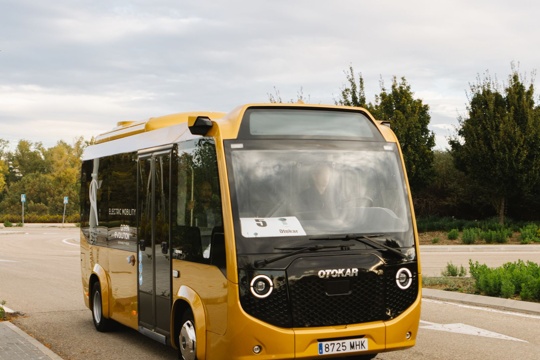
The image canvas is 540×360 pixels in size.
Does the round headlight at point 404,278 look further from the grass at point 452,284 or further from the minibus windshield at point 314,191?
the grass at point 452,284

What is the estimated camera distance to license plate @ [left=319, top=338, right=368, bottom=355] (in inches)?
283

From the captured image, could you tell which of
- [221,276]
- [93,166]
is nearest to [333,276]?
[221,276]

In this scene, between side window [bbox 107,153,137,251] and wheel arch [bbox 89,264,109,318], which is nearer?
side window [bbox 107,153,137,251]

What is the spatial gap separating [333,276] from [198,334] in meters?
1.40

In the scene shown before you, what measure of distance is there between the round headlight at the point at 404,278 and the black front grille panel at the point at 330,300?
34 millimetres

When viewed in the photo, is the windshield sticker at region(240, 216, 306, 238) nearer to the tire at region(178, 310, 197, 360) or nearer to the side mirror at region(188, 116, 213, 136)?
the side mirror at region(188, 116, 213, 136)

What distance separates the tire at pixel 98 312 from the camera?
1147 centimetres

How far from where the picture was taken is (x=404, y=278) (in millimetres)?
7605

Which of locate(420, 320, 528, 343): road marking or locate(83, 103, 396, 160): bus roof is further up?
locate(83, 103, 396, 160): bus roof

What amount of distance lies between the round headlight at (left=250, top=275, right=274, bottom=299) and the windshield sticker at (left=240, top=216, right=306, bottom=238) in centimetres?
39

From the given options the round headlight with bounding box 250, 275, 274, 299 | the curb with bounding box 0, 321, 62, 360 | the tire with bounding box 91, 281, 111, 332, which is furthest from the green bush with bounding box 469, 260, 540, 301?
the curb with bounding box 0, 321, 62, 360

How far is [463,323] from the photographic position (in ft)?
37.0

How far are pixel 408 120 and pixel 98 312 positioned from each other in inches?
992

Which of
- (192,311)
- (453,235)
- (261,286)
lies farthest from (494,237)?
(261,286)
